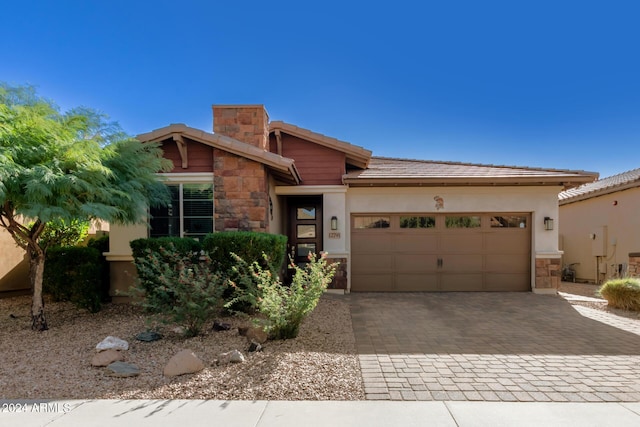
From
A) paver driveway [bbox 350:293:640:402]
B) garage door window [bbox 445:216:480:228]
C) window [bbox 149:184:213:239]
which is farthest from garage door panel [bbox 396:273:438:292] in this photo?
window [bbox 149:184:213:239]

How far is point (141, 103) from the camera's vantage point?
1214cm

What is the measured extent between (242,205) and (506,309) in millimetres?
6494

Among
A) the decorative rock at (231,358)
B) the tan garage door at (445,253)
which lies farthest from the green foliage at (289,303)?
the tan garage door at (445,253)

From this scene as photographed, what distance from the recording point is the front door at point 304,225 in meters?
11.3

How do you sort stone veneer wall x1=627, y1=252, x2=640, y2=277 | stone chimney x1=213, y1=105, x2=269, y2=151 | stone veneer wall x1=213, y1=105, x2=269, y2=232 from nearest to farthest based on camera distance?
stone veneer wall x1=213, y1=105, x2=269, y2=232, stone chimney x1=213, y1=105, x2=269, y2=151, stone veneer wall x1=627, y1=252, x2=640, y2=277

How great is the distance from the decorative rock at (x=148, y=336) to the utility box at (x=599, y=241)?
14610 millimetres

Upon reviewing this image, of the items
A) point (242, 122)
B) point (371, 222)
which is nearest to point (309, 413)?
point (371, 222)

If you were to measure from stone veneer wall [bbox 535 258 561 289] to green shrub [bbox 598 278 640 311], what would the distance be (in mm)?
1519

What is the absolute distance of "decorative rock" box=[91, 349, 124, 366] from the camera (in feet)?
14.5

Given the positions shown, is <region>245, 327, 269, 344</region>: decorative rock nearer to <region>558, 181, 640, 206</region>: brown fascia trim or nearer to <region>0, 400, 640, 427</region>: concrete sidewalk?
<region>0, 400, 640, 427</region>: concrete sidewalk

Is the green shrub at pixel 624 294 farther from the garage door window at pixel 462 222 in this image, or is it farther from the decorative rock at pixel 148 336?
the decorative rock at pixel 148 336

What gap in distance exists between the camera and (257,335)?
5.07 meters

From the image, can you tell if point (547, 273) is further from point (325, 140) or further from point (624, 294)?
point (325, 140)

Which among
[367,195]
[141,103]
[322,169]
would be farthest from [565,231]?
[141,103]
